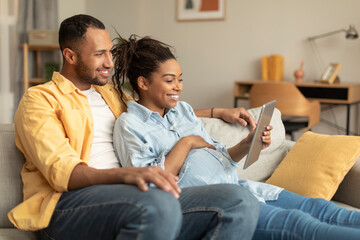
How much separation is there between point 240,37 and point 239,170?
3.26m

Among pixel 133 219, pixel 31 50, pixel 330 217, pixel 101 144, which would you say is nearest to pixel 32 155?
pixel 101 144

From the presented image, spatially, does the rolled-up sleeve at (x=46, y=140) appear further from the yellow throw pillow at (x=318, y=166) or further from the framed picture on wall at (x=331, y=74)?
the framed picture on wall at (x=331, y=74)

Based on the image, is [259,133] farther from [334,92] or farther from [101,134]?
[334,92]

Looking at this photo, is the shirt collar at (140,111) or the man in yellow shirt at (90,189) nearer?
the man in yellow shirt at (90,189)

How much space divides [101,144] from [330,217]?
2.66 ft

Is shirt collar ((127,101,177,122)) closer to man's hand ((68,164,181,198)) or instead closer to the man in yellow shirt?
the man in yellow shirt

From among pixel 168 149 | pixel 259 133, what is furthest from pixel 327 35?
pixel 168 149

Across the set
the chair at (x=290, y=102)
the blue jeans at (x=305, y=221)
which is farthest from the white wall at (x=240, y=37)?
the blue jeans at (x=305, y=221)

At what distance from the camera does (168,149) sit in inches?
62.4

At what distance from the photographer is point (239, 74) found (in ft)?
16.9

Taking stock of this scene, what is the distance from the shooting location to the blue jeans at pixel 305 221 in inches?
52.9

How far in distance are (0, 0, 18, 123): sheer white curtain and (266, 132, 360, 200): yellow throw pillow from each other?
3.43 meters

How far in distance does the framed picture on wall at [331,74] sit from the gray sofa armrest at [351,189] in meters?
2.50

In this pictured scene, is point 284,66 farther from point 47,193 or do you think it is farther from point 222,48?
point 47,193
